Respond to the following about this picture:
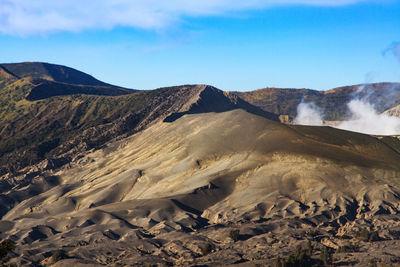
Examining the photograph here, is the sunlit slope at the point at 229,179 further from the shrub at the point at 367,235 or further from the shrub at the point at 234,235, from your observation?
the shrub at the point at 234,235

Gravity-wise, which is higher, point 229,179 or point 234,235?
point 229,179

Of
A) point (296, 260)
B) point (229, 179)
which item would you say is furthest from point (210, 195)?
point (296, 260)

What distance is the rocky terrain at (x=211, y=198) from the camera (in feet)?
339

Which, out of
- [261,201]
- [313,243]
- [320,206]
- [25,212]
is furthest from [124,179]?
[313,243]

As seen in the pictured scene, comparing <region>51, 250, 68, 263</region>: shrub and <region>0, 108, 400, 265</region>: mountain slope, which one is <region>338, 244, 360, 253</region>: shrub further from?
<region>51, 250, 68, 263</region>: shrub

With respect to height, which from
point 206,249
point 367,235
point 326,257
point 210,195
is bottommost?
point 206,249

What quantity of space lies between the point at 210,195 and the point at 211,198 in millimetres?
920

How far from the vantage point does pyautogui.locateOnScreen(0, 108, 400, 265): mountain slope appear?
4301 inches

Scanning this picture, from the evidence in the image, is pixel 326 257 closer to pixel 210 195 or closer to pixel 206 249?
pixel 206 249

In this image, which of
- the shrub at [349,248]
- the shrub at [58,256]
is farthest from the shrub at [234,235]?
the shrub at [58,256]

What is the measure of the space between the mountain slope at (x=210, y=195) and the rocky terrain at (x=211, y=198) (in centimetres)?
37

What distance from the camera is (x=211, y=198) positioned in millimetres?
137000

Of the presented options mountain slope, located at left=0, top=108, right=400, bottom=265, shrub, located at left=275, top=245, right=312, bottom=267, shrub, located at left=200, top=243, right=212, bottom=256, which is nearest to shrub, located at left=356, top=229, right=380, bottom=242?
mountain slope, located at left=0, top=108, right=400, bottom=265

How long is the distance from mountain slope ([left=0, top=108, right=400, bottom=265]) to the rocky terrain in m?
0.37
